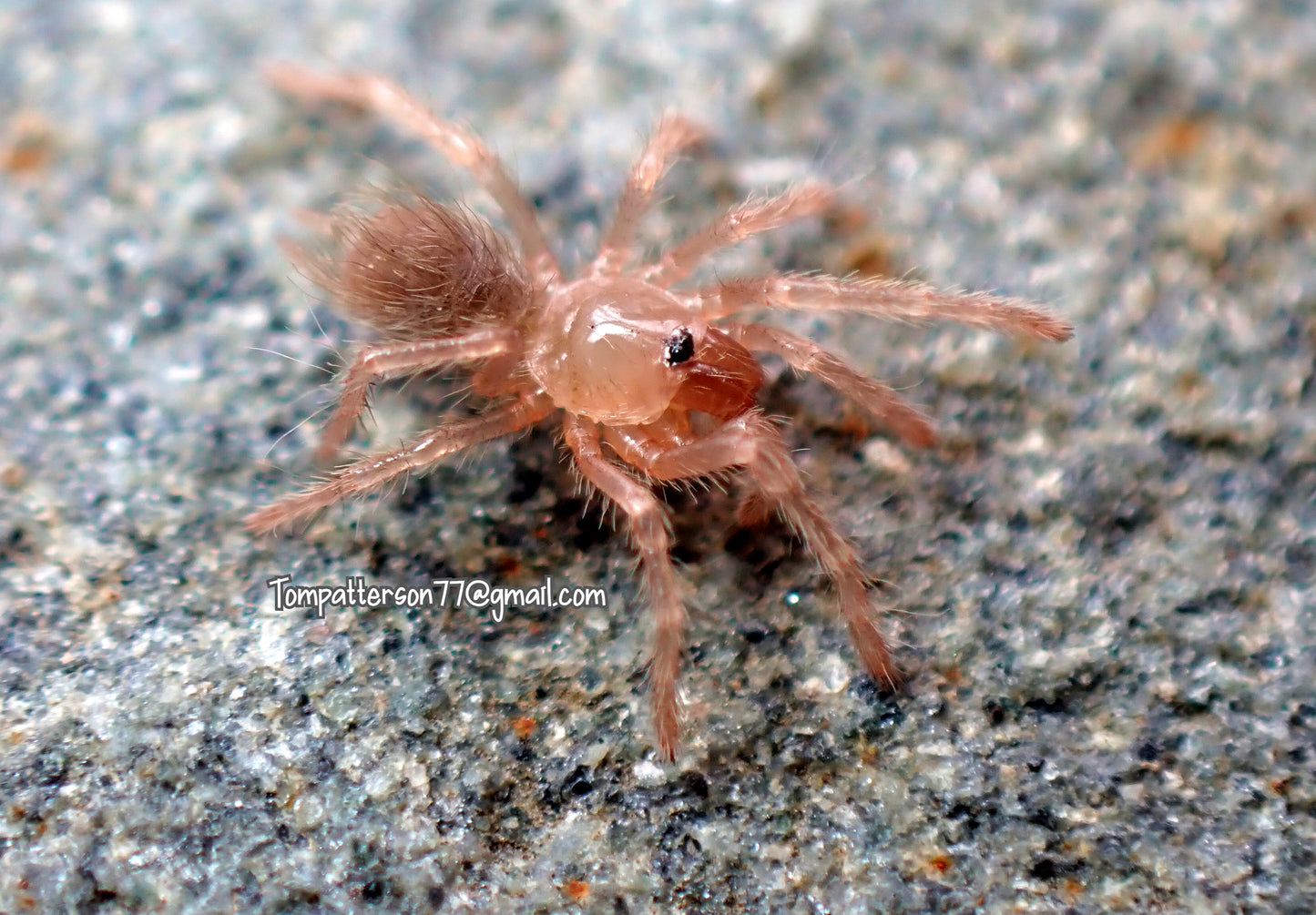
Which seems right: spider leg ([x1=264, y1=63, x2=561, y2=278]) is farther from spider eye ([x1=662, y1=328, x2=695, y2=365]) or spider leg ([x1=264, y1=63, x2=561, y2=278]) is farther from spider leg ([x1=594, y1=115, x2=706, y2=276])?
spider eye ([x1=662, y1=328, x2=695, y2=365])

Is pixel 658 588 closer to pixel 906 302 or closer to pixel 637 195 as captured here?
pixel 906 302

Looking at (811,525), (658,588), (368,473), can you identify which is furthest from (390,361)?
(811,525)

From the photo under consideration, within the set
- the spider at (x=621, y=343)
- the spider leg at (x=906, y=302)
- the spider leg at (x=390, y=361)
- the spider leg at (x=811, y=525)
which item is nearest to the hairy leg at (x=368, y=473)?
the spider at (x=621, y=343)

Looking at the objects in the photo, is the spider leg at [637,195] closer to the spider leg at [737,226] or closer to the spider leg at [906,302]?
the spider leg at [737,226]

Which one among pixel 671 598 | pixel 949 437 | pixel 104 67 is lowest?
pixel 671 598

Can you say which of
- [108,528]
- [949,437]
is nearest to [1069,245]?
[949,437]

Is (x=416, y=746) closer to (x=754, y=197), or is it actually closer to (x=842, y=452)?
(x=842, y=452)

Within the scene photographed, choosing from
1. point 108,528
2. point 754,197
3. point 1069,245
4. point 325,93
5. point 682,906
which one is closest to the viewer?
point 682,906

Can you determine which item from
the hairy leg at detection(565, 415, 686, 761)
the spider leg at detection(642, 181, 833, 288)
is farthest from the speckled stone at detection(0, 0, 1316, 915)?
the spider leg at detection(642, 181, 833, 288)
